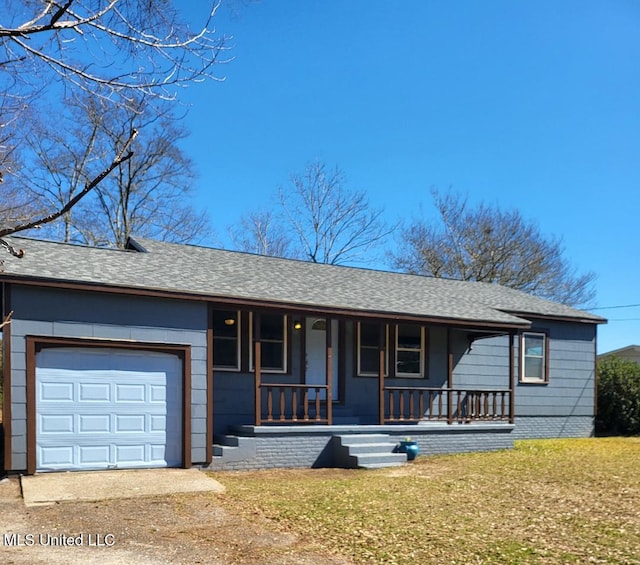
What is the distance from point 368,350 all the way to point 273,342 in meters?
2.39

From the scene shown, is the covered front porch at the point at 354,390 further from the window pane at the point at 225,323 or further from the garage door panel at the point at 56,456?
the garage door panel at the point at 56,456

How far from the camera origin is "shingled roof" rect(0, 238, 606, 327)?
10.8 m

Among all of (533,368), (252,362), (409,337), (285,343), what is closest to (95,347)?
(252,362)

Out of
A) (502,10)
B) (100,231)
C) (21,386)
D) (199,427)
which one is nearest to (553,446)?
(199,427)

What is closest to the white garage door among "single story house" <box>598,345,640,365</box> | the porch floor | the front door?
the porch floor

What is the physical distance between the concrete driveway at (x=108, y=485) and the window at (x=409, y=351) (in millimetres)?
6179

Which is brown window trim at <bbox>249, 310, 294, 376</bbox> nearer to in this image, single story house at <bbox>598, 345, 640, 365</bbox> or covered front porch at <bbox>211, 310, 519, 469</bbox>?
covered front porch at <bbox>211, 310, 519, 469</bbox>

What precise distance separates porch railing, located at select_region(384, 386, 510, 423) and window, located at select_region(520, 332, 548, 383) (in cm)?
159

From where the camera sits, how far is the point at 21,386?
9812 mm

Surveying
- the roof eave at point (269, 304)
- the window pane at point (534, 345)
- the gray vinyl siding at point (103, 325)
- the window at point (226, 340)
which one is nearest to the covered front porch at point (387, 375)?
the roof eave at point (269, 304)

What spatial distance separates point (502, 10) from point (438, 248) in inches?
909

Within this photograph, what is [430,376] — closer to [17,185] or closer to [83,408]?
[83,408]

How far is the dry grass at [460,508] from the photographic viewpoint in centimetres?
647

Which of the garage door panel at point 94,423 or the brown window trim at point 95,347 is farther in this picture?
the garage door panel at point 94,423
